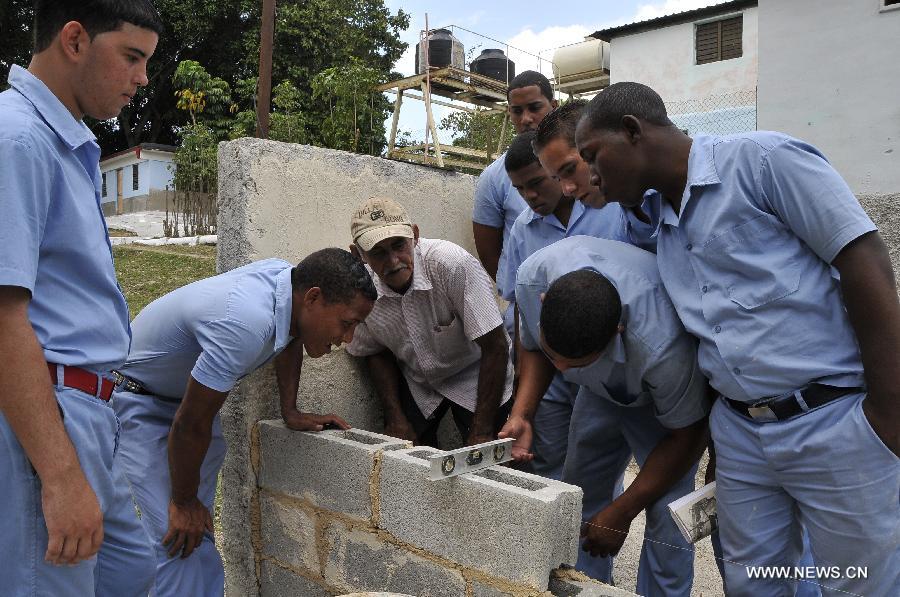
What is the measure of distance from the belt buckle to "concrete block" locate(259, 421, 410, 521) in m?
1.27

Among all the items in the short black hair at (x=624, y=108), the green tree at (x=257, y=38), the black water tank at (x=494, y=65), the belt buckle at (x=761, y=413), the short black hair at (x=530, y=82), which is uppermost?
the green tree at (x=257, y=38)

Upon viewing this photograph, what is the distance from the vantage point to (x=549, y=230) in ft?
10.6

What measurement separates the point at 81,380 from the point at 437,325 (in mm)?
1695

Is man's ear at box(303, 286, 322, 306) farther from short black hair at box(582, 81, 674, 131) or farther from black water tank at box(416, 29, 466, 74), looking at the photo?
black water tank at box(416, 29, 466, 74)

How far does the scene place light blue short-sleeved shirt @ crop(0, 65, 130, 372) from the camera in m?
1.55

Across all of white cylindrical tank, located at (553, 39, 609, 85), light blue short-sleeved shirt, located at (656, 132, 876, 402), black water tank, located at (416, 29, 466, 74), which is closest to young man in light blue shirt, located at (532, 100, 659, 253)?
light blue short-sleeved shirt, located at (656, 132, 876, 402)

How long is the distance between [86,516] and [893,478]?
1944 mm

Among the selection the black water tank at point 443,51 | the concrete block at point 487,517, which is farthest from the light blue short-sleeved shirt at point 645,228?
the black water tank at point 443,51

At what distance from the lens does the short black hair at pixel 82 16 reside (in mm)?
A: 1718

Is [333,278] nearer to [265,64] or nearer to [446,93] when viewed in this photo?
[265,64]

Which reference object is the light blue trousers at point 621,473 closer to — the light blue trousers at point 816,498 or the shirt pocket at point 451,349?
the light blue trousers at point 816,498

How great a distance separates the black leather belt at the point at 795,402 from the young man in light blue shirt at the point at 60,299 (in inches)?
65.7

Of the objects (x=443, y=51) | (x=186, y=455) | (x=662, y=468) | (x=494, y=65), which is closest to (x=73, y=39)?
(x=186, y=455)

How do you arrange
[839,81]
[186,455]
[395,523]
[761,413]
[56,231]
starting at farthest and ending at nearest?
[839,81] < [395,523] < [186,455] < [761,413] < [56,231]
